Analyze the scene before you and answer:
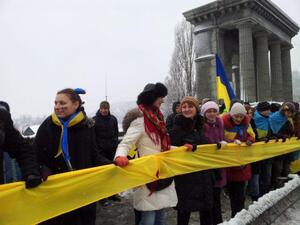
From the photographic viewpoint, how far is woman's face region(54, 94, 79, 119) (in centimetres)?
289

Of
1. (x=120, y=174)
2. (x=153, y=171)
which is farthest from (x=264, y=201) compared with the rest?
(x=120, y=174)

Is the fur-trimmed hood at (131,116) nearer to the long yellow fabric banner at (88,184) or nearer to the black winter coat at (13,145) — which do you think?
the long yellow fabric banner at (88,184)

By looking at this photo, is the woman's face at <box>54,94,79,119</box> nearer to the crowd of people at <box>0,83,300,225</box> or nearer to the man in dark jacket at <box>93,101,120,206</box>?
the crowd of people at <box>0,83,300,225</box>

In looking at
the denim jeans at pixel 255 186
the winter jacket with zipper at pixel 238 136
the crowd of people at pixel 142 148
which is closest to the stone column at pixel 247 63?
the denim jeans at pixel 255 186

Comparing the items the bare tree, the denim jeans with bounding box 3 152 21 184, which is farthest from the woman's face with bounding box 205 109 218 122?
the bare tree

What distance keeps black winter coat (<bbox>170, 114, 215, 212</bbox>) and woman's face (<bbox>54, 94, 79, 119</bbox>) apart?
1.44 meters

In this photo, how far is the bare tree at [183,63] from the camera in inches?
1581

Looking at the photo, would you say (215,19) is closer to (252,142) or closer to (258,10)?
(258,10)

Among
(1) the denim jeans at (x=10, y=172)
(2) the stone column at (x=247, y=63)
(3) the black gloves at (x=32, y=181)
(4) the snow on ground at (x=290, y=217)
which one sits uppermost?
(2) the stone column at (x=247, y=63)

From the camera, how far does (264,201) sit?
4684 mm

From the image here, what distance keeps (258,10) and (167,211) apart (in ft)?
79.7

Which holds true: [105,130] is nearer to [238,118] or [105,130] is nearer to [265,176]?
[238,118]

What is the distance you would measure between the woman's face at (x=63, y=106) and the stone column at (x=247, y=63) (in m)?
24.0

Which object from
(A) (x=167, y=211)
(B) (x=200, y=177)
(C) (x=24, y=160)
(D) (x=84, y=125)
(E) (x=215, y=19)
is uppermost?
(E) (x=215, y=19)
